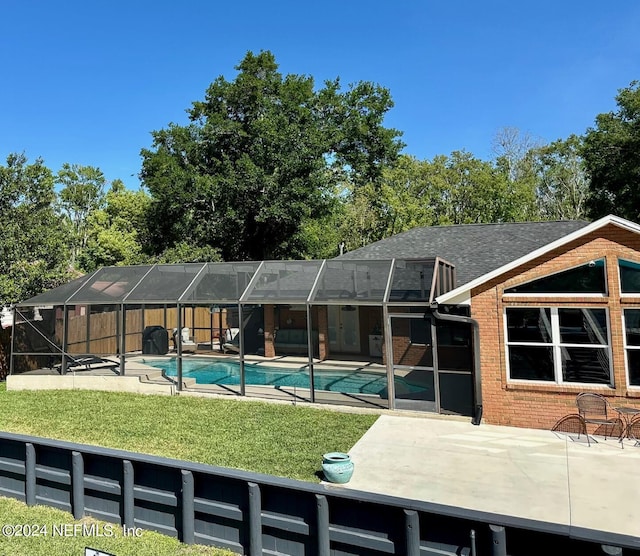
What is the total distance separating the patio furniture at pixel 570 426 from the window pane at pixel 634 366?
1.18 metres

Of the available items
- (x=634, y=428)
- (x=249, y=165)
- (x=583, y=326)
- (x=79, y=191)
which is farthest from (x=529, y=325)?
(x=79, y=191)

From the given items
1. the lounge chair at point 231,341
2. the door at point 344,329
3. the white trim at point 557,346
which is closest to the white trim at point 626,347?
the white trim at point 557,346

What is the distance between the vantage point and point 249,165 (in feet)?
72.7

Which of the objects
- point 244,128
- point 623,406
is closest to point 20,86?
point 244,128

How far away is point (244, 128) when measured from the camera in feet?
83.6

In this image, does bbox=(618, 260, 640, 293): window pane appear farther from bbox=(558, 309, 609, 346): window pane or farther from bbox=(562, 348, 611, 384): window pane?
bbox=(562, 348, 611, 384): window pane

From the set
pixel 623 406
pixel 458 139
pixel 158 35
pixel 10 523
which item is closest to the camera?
pixel 10 523

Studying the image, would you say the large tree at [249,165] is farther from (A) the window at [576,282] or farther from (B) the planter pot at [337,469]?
(B) the planter pot at [337,469]

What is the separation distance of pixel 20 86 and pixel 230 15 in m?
11.1

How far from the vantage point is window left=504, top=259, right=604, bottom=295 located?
8.48 m

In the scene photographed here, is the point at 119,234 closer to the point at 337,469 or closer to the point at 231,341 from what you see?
the point at 231,341

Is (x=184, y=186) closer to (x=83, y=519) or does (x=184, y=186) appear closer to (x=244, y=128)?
(x=244, y=128)

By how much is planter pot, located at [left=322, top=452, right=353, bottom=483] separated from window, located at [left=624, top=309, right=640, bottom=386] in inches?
229

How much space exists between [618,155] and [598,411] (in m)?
21.5
